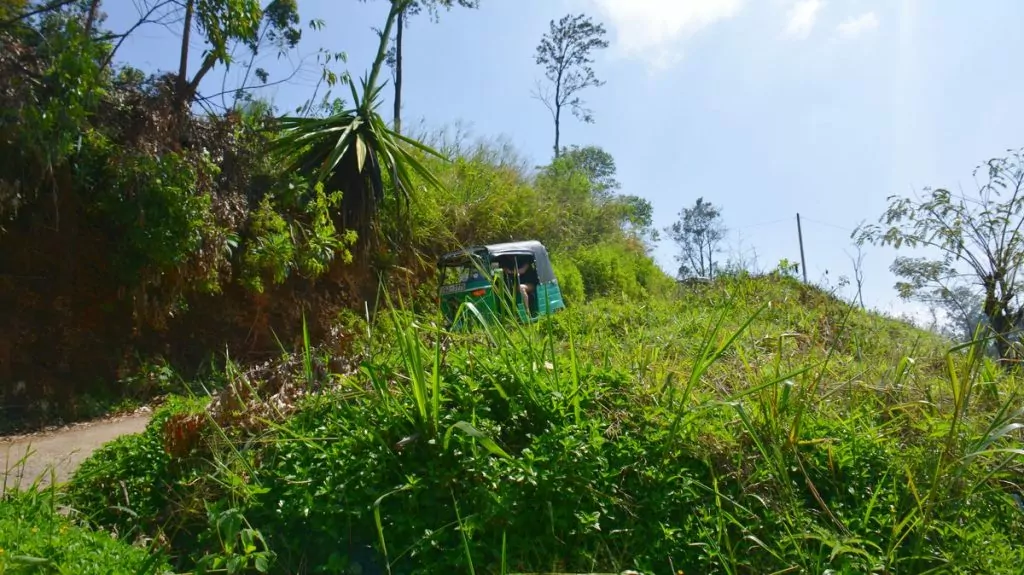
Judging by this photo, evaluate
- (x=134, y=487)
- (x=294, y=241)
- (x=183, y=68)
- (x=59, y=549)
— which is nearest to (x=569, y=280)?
(x=294, y=241)

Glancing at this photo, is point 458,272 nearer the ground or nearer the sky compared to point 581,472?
nearer the sky

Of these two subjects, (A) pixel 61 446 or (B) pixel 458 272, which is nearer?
(A) pixel 61 446

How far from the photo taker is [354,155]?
10.7 metres

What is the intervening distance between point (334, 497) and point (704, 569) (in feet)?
5.14

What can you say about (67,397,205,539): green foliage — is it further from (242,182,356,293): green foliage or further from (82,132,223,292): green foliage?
(242,182,356,293): green foliage

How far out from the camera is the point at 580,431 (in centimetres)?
320

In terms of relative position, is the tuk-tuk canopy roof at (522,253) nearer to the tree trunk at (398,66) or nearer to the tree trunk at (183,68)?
the tree trunk at (183,68)

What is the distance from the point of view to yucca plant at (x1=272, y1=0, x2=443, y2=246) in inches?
408

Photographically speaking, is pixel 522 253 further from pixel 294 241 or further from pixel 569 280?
pixel 569 280

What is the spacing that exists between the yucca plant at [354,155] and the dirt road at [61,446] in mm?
4169

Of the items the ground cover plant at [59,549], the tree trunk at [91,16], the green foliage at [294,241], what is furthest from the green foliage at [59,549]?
the tree trunk at [91,16]

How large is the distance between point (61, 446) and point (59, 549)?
13.0ft

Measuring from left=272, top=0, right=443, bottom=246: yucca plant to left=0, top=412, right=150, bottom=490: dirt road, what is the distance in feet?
13.7

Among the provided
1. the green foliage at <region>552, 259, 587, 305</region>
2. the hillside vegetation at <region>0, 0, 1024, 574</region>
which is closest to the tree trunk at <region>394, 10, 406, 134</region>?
the green foliage at <region>552, 259, 587, 305</region>
